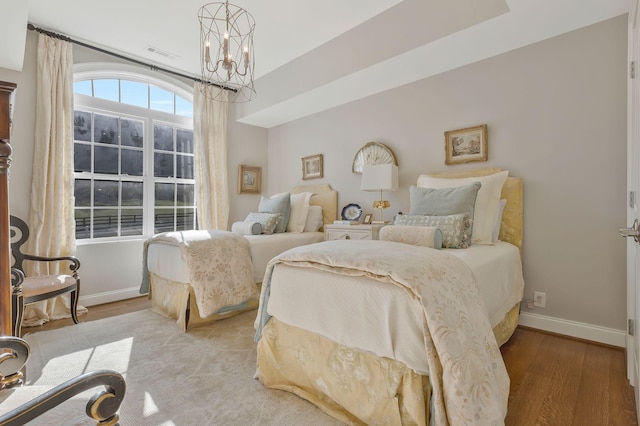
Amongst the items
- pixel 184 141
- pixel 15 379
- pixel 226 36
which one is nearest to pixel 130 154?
A: pixel 184 141

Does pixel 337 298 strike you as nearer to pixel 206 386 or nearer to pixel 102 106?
pixel 206 386

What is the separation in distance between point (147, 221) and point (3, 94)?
318cm

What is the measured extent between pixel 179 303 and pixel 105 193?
1879 mm

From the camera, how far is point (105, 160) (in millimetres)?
3541

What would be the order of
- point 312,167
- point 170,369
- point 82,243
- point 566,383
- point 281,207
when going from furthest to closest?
point 312,167 < point 281,207 < point 82,243 < point 170,369 < point 566,383

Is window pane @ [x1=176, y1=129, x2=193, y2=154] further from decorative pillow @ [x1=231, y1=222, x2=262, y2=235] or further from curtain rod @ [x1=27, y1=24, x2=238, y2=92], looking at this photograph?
decorative pillow @ [x1=231, y1=222, x2=262, y2=235]

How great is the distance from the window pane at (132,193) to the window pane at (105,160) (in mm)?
198

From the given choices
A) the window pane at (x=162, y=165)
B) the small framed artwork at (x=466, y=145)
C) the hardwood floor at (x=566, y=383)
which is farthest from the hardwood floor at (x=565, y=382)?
the window pane at (x=162, y=165)

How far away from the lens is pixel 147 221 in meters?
3.82

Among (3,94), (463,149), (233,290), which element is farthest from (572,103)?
(3,94)

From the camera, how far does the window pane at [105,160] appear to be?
137 inches

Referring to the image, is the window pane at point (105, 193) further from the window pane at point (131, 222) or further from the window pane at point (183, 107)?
the window pane at point (183, 107)

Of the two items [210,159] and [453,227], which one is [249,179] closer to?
[210,159]

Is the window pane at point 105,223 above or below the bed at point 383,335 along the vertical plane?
above
